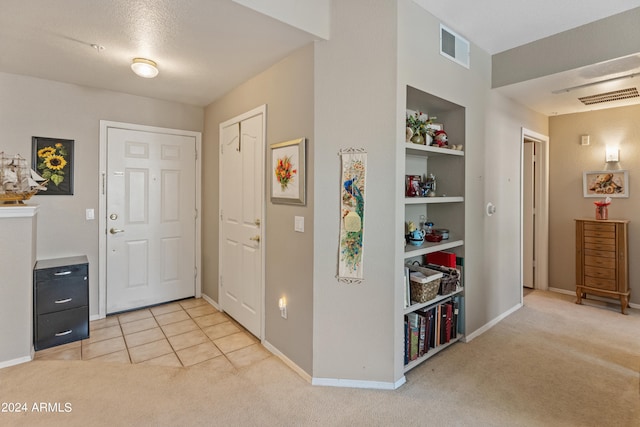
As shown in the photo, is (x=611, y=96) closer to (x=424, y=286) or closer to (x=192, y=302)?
(x=424, y=286)

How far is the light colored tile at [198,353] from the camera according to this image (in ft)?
8.23

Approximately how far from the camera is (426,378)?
2273 mm

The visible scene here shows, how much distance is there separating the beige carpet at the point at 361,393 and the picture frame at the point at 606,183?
1983 millimetres

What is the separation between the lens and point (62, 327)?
276 cm

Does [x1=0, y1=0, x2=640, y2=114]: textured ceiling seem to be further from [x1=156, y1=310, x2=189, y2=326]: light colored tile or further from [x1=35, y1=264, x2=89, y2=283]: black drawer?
[x1=156, y1=310, x2=189, y2=326]: light colored tile

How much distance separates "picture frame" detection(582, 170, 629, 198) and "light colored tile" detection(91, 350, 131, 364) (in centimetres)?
534

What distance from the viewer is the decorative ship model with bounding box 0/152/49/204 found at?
8.13 ft

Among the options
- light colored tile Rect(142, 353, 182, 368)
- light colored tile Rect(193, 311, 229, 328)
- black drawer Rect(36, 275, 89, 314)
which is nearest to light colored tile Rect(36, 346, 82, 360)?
black drawer Rect(36, 275, 89, 314)

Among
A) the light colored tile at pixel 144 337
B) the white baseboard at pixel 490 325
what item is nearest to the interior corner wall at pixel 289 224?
the light colored tile at pixel 144 337

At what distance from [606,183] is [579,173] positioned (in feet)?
0.99

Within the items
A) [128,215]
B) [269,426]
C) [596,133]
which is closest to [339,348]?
[269,426]

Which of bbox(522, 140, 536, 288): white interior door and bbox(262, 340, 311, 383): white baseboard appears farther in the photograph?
bbox(522, 140, 536, 288): white interior door

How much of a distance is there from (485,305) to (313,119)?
2468 mm

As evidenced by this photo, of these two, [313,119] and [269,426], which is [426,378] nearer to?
[269,426]
